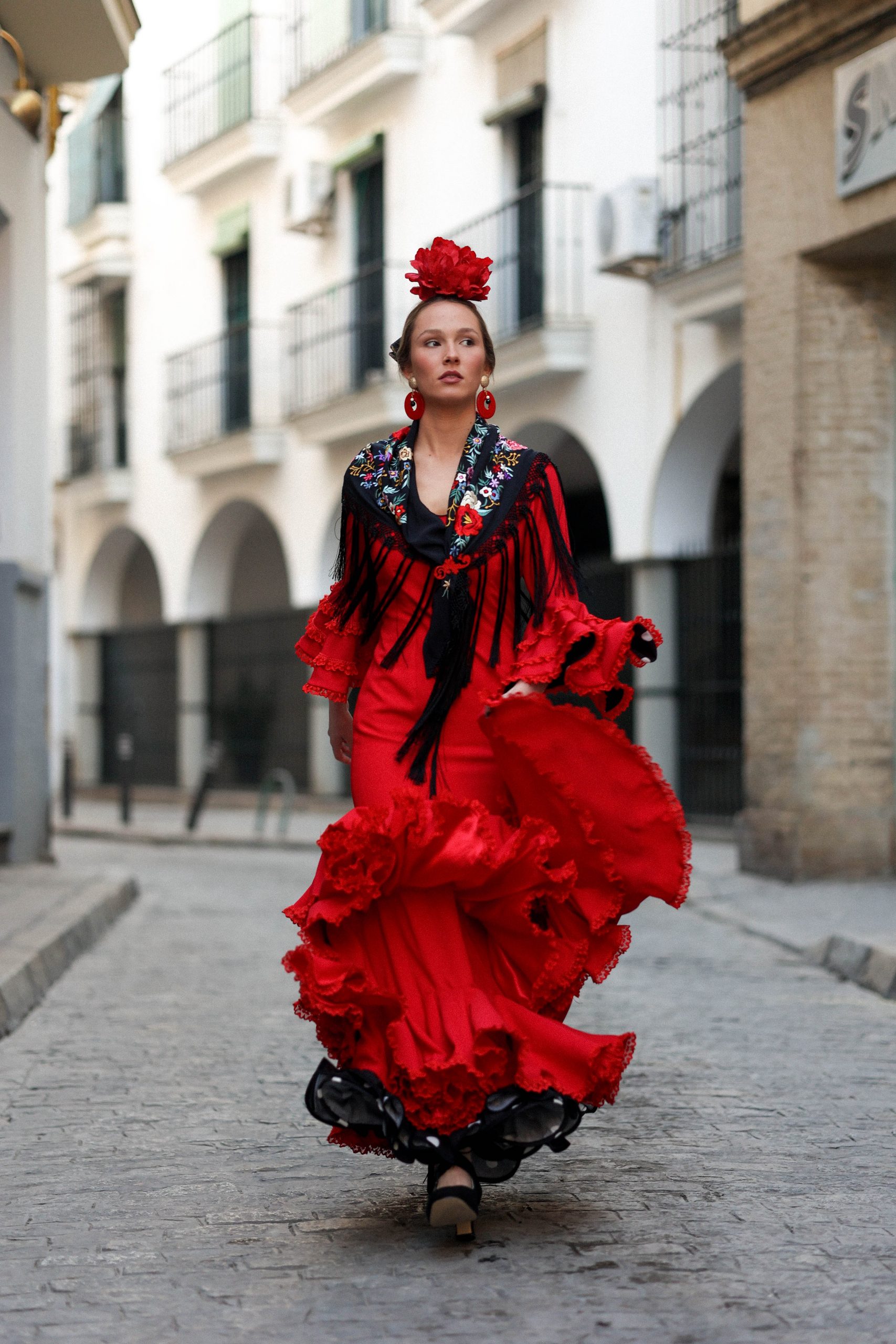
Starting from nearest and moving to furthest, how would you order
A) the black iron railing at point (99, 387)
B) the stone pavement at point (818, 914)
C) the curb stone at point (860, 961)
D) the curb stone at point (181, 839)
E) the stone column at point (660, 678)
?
the curb stone at point (860, 961) → the stone pavement at point (818, 914) → the stone column at point (660, 678) → the curb stone at point (181, 839) → the black iron railing at point (99, 387)

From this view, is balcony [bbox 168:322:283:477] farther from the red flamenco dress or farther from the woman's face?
the red flamenco dress

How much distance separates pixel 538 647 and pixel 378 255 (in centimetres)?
1820

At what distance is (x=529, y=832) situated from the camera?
158 inches

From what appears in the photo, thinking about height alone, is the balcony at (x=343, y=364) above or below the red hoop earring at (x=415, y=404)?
above

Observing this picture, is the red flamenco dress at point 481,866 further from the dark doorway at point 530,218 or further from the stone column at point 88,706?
the stone column at point 88,706

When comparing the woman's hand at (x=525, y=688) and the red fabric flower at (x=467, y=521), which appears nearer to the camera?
the woman's hand at (x=525, y=688)

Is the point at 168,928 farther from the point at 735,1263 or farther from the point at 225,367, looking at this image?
the point at 225,367

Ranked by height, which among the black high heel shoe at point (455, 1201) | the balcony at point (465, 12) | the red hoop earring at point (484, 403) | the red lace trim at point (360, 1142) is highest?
the balcony at point (465, 12)

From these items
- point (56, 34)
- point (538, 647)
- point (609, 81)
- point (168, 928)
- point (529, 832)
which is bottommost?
point (168, 928)

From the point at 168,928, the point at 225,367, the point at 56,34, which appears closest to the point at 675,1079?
the point at 168,928

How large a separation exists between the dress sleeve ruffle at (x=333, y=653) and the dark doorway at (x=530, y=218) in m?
13.1

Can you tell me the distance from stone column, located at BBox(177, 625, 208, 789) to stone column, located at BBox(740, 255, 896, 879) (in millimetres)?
14988

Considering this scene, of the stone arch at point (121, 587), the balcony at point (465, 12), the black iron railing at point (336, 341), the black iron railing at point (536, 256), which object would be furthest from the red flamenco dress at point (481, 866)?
the stone arch at point (121, 587)

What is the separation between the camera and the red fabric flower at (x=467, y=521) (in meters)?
4.23
